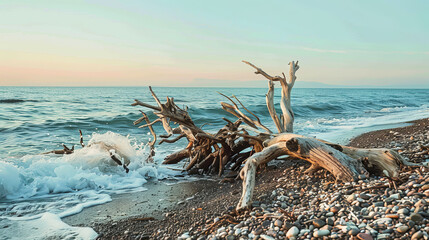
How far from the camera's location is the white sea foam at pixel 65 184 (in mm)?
4562

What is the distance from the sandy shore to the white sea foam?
1.10 feet

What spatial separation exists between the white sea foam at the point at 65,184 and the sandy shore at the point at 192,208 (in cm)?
34

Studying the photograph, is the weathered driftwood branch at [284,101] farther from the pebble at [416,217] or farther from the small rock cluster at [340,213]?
the pebble at [416,217]

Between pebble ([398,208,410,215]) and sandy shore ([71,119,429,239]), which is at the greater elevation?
pebble ([398,208,410,215])

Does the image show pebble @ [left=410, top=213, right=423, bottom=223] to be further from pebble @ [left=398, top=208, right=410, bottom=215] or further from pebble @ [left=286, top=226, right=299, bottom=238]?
pebble @ [left=286, top=226, right=299, bottom=238]

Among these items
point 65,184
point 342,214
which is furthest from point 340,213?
point 65,184

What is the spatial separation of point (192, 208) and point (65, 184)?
3178 mm

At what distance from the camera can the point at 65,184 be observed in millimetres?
6207

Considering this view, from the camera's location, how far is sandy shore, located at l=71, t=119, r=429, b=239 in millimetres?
3502

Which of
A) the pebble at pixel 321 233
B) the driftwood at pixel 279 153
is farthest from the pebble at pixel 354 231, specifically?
the driftwood at pixel 279 153

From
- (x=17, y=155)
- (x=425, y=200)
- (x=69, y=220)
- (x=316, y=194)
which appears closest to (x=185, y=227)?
(x=316, y=194)

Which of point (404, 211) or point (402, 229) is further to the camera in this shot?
point (404, 211)

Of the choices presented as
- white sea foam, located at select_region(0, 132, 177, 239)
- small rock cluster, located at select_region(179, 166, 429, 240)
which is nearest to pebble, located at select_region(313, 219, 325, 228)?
small rock cluster, located at select_region(179, 166, 429, 240)

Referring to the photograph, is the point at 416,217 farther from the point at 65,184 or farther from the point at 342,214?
the point at 65,184
